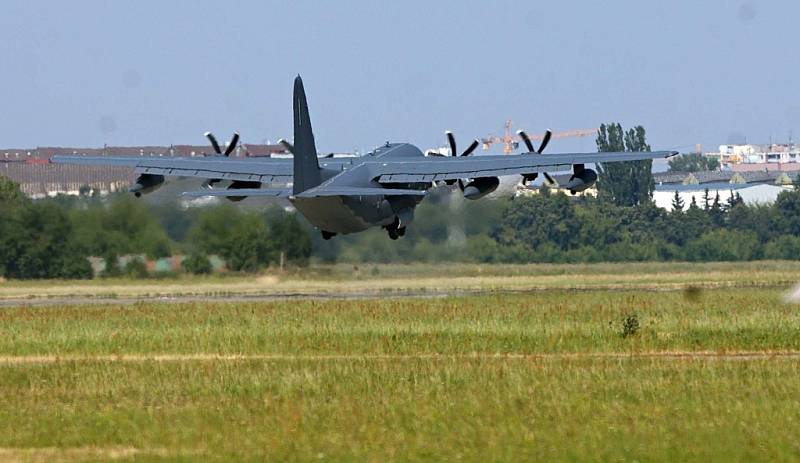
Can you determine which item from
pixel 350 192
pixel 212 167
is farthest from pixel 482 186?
pixel 212 167

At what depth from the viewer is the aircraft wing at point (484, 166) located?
62406 millimetres

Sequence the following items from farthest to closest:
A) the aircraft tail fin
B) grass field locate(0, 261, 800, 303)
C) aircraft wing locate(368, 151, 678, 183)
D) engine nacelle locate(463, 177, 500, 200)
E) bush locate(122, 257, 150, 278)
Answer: bush locate(122, 257, 150, 278)
grass field locate(0, 261, 800, 303)
engine nacelle locate(463, 177, 500, 200)
aircraft wing locate(368, 151, 678, 183)
the aircraft tail fin

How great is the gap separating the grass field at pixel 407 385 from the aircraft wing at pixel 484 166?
28.0 ft

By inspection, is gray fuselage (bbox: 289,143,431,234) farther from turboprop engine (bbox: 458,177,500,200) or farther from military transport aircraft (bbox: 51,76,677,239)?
turboprop engine (bbox: 458,177,500,200)

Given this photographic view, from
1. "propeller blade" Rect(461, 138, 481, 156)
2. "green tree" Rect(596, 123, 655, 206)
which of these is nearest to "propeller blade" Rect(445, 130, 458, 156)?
"propeller blade" Rect(461, 138, 481, 156)

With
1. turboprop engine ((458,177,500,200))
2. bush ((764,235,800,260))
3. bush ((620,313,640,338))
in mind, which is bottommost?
bush ((764,235,800,260))

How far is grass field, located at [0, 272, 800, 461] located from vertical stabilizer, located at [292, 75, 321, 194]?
5461 millimetres

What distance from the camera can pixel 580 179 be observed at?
206 feet

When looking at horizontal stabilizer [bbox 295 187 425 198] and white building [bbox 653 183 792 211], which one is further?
white building [bbox 653 183 792 211]

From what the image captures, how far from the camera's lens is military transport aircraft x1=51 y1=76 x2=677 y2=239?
58.7 m

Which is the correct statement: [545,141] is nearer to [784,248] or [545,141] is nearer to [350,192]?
[350,192]

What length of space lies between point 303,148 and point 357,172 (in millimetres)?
4247

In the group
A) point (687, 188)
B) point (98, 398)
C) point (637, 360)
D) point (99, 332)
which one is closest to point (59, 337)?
Result: point (99, 332)

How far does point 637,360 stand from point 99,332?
18822 mm
